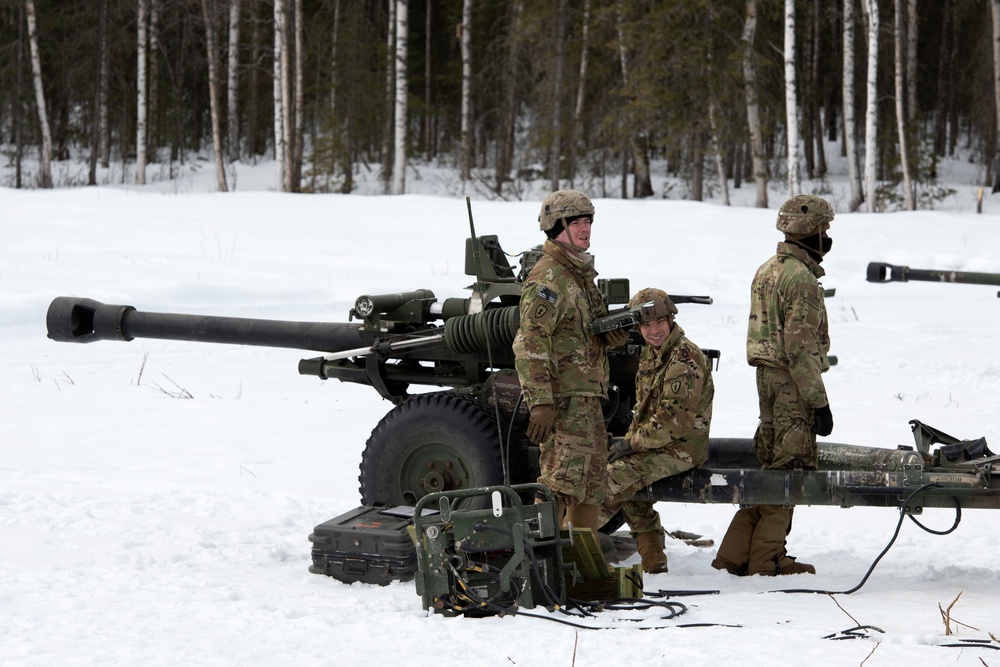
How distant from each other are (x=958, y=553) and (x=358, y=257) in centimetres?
1243

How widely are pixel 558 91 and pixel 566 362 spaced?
2151cm

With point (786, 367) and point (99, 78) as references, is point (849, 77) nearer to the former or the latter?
point (99, 78)

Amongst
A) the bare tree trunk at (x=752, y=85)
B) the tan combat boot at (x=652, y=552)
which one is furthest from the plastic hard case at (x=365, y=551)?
the bare tree trunk at (x=752, y=85)

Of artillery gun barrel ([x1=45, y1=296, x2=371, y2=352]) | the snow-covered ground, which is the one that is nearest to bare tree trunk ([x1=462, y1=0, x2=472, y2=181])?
the snow-covered ground

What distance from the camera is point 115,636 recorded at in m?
4.52

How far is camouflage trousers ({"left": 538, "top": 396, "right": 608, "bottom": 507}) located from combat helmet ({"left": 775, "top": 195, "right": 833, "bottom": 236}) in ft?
4.25

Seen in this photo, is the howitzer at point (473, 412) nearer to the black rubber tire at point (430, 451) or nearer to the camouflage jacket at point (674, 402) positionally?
the black rubber tire at point (430, 451)

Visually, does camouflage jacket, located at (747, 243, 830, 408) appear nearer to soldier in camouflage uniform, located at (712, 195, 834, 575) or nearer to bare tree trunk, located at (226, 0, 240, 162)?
soldier in camouflage uniform, located at (712, 195, 834, 575)

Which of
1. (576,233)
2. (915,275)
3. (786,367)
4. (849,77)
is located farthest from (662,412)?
(849,77)

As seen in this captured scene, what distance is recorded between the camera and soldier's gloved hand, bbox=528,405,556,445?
5.61 m

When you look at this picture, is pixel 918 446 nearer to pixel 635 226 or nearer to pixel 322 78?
pixel 635 226

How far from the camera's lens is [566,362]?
19.0 feet

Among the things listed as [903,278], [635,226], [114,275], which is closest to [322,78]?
[635,226]

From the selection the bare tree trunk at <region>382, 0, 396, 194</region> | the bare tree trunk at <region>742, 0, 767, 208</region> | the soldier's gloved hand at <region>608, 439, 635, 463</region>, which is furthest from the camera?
the bare tree trunk at <region>382, 0, 396, 194</region>
